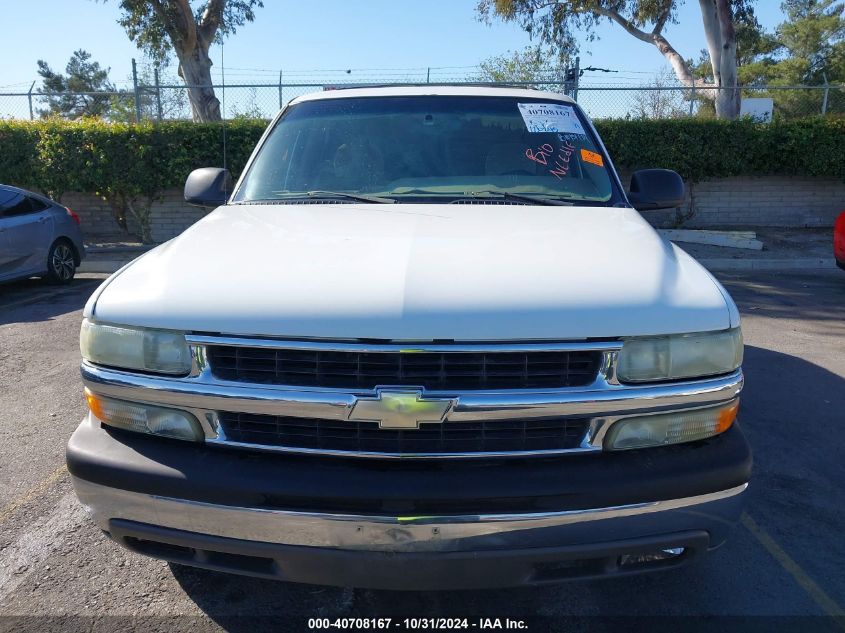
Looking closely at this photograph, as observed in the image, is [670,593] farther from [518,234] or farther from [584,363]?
[518,234]

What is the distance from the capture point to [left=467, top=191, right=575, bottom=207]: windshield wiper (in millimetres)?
3455

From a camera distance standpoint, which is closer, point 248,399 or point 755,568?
point 248,399

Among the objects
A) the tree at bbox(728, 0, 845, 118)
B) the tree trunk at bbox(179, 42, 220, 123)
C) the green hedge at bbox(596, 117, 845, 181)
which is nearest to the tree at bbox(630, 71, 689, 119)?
the green hedge at bbox(596, 117, 845, 181)

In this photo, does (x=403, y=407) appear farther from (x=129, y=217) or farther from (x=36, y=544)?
(x=129, y=217)

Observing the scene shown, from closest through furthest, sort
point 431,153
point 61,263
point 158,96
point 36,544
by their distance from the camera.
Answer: point 36,544
point 431,153
point 61,263
point 158,96

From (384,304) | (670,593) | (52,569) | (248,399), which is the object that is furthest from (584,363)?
(52,569)

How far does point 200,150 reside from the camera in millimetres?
12984

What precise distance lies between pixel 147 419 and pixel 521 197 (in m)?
2.00

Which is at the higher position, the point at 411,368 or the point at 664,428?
the point at 411,368

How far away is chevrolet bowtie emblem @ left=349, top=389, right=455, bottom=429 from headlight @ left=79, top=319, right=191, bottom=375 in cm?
61

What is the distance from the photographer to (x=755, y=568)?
3.07 metres

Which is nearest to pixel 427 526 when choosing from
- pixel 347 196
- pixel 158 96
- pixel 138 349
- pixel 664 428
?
pixel 664 428

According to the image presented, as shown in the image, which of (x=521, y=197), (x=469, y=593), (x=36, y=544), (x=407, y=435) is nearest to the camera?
(x=407, y=435)

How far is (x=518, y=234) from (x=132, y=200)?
12157mm
